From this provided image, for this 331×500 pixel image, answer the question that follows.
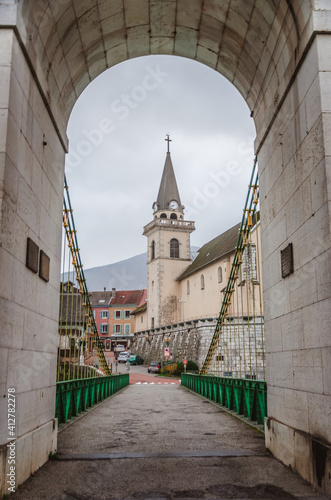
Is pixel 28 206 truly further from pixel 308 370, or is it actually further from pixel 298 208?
pixel 308 370

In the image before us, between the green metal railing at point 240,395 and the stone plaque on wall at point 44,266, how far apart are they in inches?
162

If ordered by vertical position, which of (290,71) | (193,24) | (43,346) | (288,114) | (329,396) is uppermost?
(193,24)

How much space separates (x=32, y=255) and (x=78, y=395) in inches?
237

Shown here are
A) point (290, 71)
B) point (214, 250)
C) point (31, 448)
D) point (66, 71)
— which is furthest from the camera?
point (214, 250)

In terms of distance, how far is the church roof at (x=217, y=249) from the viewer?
4644cm

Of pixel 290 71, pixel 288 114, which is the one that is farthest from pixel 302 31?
pixel 288 114

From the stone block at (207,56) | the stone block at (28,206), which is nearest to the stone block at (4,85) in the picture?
the stone block at (28,206)

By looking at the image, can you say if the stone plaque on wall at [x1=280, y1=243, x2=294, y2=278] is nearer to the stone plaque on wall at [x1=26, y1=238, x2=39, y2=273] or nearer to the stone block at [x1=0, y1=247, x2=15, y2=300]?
the stone plaque on wall at [x1=26, y1=238, x2=39, y2=273]

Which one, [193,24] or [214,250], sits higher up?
[214,250]

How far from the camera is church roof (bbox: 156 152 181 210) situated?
6372 centimetres

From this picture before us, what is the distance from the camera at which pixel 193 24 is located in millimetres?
7133

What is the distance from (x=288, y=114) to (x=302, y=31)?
98 cm

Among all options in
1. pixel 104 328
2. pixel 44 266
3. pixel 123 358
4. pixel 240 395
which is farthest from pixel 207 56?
pixel 104 328

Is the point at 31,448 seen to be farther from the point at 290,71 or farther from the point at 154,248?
the point at 154,248
